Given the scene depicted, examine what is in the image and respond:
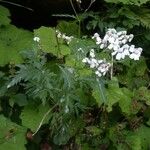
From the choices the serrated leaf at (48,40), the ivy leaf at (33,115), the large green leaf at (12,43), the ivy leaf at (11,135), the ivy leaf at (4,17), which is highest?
the ivy leaf at (4,17)

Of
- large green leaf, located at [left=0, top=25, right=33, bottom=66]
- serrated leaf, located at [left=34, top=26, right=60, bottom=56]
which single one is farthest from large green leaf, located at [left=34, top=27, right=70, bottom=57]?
large green leaf, located at [left=0, top=25, right=33, bottom=66]

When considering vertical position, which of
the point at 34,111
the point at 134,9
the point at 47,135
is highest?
the point at 134,9

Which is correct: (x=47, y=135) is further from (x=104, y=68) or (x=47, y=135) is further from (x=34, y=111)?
(x=104, y=68)

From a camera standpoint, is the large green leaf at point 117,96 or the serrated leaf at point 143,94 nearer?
the large green leaf at point 117,96

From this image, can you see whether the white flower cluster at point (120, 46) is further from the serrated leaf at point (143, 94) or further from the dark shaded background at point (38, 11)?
the dark shaded background at point (38, 11)

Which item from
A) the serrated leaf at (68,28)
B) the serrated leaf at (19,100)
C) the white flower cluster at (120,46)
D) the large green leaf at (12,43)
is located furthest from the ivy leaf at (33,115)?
the serrated leaf at (68,28)

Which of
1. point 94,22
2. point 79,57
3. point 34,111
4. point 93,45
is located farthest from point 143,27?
point 34,111

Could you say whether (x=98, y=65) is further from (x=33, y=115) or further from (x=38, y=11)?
(x=38, y=11)

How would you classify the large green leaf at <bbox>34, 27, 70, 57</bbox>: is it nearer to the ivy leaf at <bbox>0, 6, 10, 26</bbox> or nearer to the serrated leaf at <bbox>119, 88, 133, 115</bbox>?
the ivy leaf at <bbox>0, 6, 10, 26</bbox>
